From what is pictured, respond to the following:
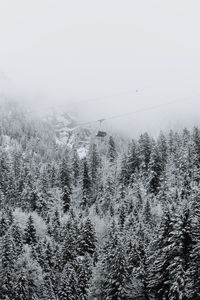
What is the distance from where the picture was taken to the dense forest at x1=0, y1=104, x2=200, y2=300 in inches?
1785

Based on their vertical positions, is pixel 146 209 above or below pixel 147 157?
below

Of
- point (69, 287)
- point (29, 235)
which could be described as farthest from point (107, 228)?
point (69, 287)

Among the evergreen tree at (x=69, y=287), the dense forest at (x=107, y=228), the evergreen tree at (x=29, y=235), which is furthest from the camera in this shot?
the evergreen tree at (x=29, y=235)

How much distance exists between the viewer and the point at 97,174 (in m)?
117

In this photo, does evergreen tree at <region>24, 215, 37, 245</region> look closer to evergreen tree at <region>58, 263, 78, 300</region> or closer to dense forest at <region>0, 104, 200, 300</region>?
dense forest at <region>0, 104, 200, 300</region>

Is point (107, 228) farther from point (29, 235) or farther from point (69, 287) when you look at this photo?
point (69, 287)

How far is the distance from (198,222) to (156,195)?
52.4m

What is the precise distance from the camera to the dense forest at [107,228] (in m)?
45.3

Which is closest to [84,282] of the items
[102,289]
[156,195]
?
[102,289]

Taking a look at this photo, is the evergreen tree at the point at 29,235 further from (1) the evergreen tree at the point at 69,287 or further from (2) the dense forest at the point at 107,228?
(1) the evergreen tree at the point at 69,287

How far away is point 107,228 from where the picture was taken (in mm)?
79625

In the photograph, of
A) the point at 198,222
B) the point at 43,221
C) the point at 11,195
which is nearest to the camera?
the point at 198,222

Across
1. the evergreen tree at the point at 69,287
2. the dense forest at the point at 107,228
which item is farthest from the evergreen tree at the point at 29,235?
the evergreen tree at the point at 69,287

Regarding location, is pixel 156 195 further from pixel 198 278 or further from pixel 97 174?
pixel 198 278
